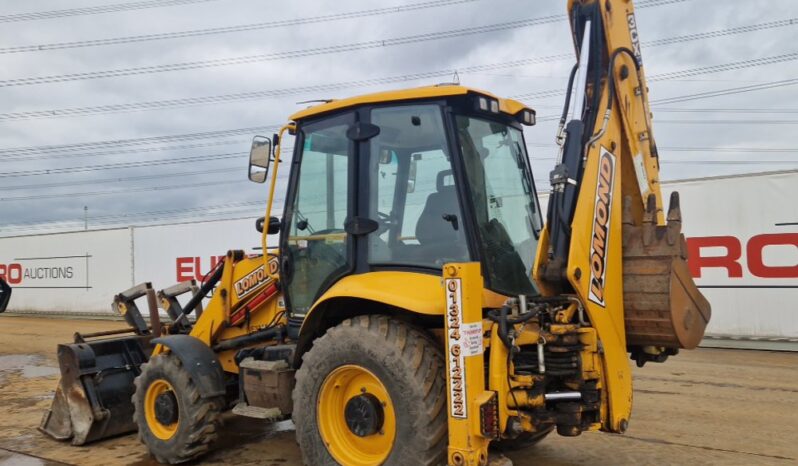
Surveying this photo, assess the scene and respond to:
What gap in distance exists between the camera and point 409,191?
174 inches

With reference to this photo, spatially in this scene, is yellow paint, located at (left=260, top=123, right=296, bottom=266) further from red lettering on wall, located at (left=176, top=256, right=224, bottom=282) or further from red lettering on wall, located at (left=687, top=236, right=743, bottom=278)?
red lettering on wall, located at (left=176, top=256, right=224, bottom=282)

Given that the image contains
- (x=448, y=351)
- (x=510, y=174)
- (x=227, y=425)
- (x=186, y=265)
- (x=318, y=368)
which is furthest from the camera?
(x=186, y=265)

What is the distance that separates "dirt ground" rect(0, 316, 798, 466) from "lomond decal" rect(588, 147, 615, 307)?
6.30 ft

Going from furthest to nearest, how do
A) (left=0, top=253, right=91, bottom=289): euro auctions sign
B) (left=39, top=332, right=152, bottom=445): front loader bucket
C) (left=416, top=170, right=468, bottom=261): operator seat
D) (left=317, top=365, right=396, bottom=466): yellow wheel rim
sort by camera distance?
(left=0, top=253, right=91, bottom=289): euro auctions sign, (left=39, top=332, right=152, bottom=445): front loader bucket, (left=416, top=170, right=468, bottom=261): operator seat, (left=317, top=365, right=396, bottom=466): yellow wheel rim

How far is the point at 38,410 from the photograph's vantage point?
7.33 meters

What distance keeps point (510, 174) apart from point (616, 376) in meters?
1.61

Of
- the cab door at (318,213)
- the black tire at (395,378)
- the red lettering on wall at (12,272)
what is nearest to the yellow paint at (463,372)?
the black tire at (395,378)

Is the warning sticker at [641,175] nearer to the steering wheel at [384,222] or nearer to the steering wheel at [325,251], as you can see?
the steering wheel at [384,222]

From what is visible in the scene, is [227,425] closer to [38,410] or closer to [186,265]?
[38,410]

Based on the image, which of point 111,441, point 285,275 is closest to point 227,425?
point 111,441

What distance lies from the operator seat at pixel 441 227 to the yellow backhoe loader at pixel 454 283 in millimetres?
12

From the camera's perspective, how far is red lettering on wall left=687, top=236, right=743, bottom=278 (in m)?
11.3

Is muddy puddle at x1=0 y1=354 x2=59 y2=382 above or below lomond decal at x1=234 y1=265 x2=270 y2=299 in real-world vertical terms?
below

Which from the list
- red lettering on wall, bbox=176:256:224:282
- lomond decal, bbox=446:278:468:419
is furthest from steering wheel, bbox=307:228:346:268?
red lettering on wall, bbox=176:256:224:282
